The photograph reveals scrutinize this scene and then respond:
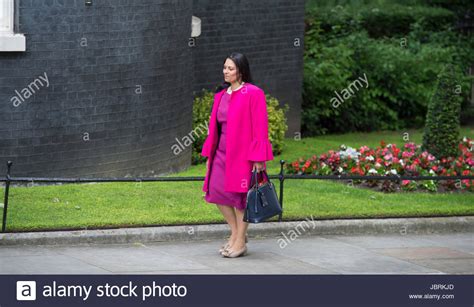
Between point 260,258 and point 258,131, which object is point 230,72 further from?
point 260,258

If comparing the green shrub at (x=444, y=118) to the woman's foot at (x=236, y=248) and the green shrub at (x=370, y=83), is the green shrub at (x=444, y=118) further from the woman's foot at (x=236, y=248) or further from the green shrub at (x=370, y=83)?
the green shrub at (x=370, y=83)

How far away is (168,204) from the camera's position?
1301 cm

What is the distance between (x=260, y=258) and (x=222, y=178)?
2.65 feet

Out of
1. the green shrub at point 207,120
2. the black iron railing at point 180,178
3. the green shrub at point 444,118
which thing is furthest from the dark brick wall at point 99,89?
the green shrub at point 444,118

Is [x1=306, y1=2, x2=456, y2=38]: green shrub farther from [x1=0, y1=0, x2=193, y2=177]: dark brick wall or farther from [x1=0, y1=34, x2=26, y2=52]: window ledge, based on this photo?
[x1=0, y1=34, x2=26, y2=52]: window ledge

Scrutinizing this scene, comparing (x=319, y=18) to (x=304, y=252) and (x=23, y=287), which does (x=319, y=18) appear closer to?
(x=304, y=252)

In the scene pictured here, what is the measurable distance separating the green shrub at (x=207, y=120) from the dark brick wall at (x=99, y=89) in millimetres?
676

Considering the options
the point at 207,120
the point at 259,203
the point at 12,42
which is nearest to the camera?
the point at 259,203

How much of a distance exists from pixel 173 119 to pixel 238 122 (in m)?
5.11

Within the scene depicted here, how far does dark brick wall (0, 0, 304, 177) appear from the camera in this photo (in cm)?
1380

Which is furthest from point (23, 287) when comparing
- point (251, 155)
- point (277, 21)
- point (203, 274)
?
point (277, 21)

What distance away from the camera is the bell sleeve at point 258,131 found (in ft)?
35.1

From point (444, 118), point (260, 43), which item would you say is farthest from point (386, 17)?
point (444, 118)

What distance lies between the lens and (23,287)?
31.1 feet
